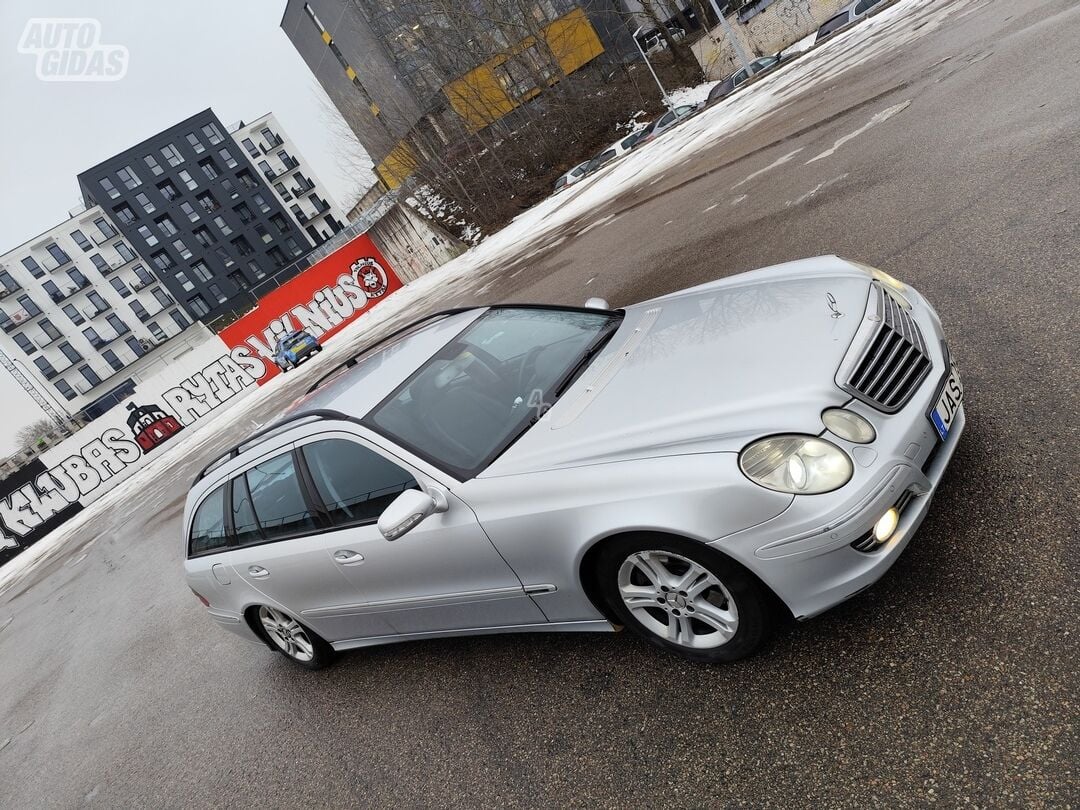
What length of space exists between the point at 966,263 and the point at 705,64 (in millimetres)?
37291

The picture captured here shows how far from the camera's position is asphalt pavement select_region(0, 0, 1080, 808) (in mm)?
2301

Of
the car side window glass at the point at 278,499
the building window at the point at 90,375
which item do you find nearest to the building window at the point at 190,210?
the building window at the point at 90,375

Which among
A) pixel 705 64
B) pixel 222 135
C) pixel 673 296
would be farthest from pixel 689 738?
pixel 222 135

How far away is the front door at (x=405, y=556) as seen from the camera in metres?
3.07

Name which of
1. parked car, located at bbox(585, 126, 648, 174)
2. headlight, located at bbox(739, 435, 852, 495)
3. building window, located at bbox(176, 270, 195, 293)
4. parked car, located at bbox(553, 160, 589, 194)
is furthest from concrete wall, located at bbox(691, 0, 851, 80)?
building window, located at bbox(176, 270, 195, 293)

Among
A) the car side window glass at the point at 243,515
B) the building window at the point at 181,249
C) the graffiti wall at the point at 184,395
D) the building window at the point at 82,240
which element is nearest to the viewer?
the car side window glass at the point at 243,515

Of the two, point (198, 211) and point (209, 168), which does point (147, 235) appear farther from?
point (209, 168)

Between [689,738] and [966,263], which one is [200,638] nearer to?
[689,738]

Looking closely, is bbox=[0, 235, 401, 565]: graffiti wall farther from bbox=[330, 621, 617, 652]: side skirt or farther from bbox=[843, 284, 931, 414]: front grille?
bbox=[843, 284, 931, 414]: front grille

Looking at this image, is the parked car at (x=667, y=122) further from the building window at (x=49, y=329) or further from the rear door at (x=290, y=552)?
the building window at (x=49, y=329)

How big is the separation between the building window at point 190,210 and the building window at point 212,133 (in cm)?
775

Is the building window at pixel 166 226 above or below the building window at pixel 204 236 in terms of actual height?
above

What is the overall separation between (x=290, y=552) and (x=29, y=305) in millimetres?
89887

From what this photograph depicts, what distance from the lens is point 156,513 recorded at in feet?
46.6
